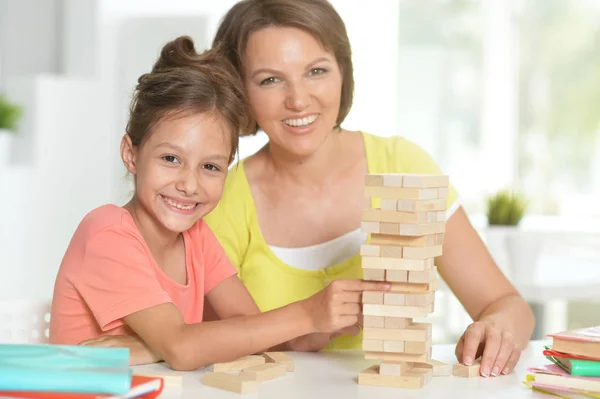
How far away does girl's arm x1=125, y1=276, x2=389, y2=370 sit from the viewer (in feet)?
5.47

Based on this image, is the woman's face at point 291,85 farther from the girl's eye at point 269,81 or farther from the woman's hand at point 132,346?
the woman's hand at point 132,346

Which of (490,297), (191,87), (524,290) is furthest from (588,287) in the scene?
(191,87)

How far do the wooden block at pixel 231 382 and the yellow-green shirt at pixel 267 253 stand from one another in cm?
70

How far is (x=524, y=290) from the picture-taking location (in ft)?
13.8

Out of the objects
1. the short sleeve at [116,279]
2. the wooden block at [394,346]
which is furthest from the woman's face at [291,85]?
the wooden block at [394,346]

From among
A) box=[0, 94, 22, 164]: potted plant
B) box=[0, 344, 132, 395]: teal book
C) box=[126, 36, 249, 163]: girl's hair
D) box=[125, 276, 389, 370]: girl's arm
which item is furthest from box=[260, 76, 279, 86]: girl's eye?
box=[0, 94, 22, 164]: potted plant

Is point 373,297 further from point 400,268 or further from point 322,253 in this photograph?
point 322,253

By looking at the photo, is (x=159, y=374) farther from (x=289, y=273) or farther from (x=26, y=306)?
(x=289, y=273)

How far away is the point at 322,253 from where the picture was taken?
7.48 feet

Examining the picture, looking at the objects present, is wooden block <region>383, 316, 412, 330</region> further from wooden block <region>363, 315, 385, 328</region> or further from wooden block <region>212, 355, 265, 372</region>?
wooden block <region>212, 355, 265, 372</region>

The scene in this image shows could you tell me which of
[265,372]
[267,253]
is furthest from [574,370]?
[267,253]

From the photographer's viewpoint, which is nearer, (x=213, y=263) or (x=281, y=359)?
(x=281, y=359)

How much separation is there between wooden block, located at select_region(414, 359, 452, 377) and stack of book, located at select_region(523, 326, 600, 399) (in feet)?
0.59

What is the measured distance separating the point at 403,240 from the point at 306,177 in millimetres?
831
